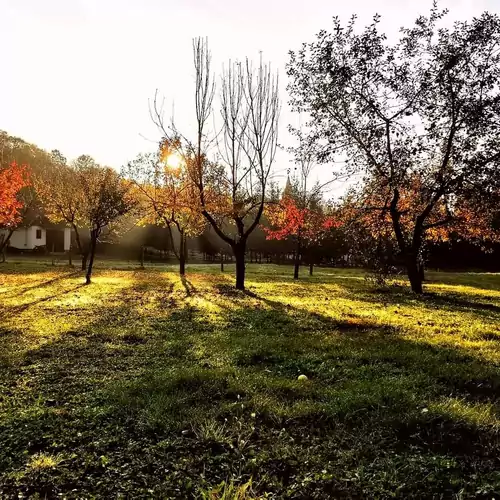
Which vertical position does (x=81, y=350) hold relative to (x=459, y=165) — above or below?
below

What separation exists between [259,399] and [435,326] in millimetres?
7718

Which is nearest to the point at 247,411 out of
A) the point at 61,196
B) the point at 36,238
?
the point at 61,196

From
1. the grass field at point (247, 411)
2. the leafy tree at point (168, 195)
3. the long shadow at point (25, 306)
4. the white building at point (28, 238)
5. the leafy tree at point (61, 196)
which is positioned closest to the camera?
the grass field at point (247, 411)

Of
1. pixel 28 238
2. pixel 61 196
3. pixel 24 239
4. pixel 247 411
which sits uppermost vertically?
pixel 61 196

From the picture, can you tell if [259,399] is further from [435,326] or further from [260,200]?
[260,200]

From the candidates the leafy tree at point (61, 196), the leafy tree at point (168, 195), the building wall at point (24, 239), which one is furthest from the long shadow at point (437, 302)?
the building wall at point (24, 239)

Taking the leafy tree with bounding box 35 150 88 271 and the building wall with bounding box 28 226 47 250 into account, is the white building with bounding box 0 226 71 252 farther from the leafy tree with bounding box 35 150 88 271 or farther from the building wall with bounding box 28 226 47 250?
the leafy tree with bounding box 35 150 88 271

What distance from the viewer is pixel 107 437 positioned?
4.48m

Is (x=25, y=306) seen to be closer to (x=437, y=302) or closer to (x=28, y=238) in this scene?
(x=437, y=302)

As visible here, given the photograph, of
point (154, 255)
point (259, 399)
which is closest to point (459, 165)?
point (259, 399)

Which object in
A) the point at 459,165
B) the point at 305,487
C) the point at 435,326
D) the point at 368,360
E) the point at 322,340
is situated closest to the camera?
the point at 305,487

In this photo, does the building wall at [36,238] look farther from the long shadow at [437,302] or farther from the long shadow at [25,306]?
the long shadow at [437,302]

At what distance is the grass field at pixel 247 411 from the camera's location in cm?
372

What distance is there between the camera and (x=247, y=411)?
5.16 metres
